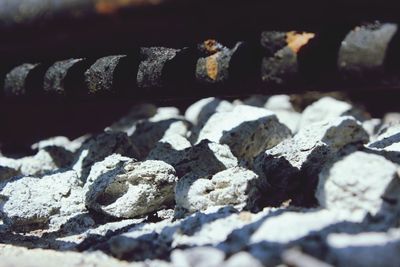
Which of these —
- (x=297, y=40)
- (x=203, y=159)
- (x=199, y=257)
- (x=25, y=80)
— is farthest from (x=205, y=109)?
(x=199, y=257)

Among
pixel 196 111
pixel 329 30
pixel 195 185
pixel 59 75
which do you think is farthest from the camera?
pixel 196 111

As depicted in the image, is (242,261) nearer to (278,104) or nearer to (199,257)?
(199,257)

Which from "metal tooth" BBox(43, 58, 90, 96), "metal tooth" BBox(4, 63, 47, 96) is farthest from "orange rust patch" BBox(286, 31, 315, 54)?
"metal tooth" BBox(4, 63, 47, 96)

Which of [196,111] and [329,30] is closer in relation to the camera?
[329,30]

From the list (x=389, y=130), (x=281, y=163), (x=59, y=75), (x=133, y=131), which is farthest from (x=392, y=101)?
(x=59, y=75)

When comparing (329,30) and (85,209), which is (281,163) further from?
(85,209)
